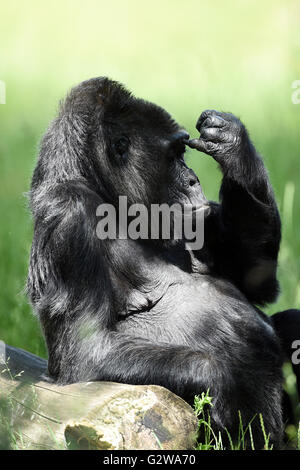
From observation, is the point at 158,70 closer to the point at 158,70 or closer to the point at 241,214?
the point at 158,70

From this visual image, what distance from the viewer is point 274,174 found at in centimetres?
754

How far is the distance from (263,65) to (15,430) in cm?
709

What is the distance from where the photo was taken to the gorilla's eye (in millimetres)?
3713

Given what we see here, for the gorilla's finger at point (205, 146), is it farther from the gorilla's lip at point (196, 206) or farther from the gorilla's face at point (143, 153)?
the gorilla's lip at point (196, 206)

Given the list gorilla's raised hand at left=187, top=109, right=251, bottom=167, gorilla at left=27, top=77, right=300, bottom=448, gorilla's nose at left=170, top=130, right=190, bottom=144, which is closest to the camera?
gorilla at left=27, top=77, right=300, bottom=448

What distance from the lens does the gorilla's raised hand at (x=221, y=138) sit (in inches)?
144

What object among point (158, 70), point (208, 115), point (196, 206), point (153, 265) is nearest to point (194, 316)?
point (153, 265)

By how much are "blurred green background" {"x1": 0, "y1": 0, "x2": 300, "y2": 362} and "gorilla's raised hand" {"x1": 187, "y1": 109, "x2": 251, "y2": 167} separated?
2.48 m

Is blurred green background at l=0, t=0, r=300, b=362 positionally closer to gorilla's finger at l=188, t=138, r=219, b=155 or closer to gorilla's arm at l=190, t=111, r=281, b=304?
gorilla's arm at l=190, t=111, r=281, b=304

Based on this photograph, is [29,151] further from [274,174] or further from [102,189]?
[102,189]

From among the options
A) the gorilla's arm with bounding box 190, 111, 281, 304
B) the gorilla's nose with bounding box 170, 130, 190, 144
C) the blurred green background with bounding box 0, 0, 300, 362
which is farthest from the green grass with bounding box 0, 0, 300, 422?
the gorilla's nose with bounding box 170, 130, 190, 144

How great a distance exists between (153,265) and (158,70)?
19.4ft

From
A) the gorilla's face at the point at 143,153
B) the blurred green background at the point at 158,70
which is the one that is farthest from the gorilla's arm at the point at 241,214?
the blurred green background at the point at 158,70
